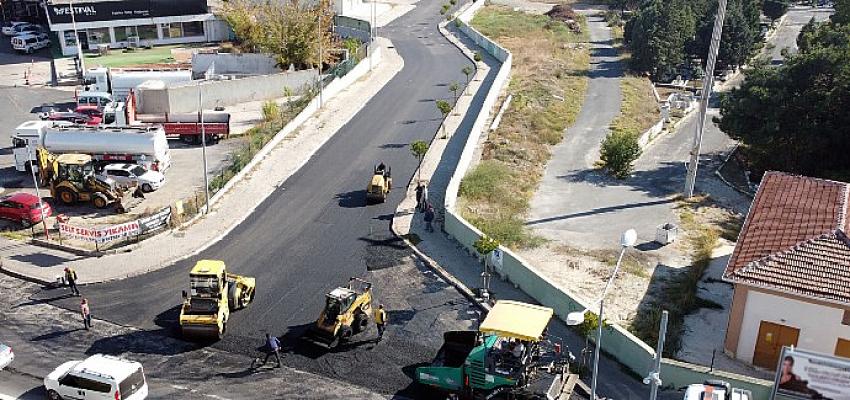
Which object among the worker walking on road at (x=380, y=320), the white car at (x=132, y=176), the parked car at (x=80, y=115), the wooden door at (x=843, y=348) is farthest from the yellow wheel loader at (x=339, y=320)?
the parked car at (x=80, y=115)

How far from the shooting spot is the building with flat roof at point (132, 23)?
66.4 meters

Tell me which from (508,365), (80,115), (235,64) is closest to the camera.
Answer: (508,365)

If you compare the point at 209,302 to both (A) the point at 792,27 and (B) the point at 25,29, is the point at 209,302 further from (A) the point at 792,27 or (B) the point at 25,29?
(A) the point at 792,27

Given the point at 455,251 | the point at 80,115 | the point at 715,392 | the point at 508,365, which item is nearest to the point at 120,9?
the point at 80,115

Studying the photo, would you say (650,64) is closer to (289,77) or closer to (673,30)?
(673,30)

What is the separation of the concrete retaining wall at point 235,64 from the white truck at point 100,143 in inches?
853

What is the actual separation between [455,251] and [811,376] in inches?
628

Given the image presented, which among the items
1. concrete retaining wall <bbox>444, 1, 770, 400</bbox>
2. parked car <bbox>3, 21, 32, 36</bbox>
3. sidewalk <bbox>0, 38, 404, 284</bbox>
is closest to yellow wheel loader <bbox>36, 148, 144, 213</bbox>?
sidewalk <bbox>0, 38, 404, 284</bbox>

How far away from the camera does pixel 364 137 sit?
47.3 m

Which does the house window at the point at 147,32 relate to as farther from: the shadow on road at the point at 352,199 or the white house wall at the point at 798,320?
the white house wall at the point at 798,320

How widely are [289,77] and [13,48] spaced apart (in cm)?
3036

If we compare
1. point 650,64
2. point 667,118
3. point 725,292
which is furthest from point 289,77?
point 725,292

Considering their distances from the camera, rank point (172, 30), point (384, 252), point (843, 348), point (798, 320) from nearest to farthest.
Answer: point (843, 348) → point (798, 320) → point (384, 252) → point (172, 30)

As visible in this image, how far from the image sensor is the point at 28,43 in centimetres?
6756
